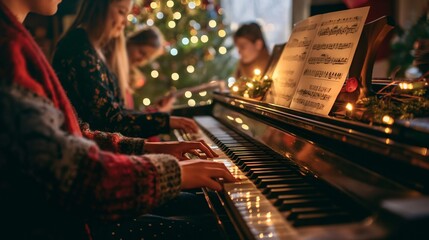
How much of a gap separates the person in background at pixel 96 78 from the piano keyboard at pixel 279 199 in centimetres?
103

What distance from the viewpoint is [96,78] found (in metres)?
2.32

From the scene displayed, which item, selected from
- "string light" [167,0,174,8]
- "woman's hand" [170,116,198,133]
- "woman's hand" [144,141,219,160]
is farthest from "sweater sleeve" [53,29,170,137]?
"string light" [167,0,174,8]

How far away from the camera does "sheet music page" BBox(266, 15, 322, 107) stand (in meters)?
1.77

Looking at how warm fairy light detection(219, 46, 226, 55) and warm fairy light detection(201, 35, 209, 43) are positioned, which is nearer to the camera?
warm fairy light detection(201, 35, 209, 43)

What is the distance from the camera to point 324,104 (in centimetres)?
150

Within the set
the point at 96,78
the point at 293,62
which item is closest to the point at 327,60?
the point at 293,62

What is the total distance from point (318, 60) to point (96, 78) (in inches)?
53.4

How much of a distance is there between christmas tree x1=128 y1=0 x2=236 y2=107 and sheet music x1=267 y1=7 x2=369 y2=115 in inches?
136

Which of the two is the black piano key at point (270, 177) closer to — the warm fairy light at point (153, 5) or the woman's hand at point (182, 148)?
the woman's hand at point (182, 148)

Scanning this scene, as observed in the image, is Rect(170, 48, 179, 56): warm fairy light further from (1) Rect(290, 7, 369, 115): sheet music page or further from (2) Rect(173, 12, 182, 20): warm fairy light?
(1) Rect(290, 7, 369, 115): sheet music page

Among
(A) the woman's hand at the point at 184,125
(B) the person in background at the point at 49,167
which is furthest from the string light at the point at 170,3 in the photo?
(B) the person in background at the point at 49,167

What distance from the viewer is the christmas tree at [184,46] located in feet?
17.6

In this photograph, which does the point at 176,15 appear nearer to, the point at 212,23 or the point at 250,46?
the point at 212,23

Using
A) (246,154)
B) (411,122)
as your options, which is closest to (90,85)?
(246,154)
